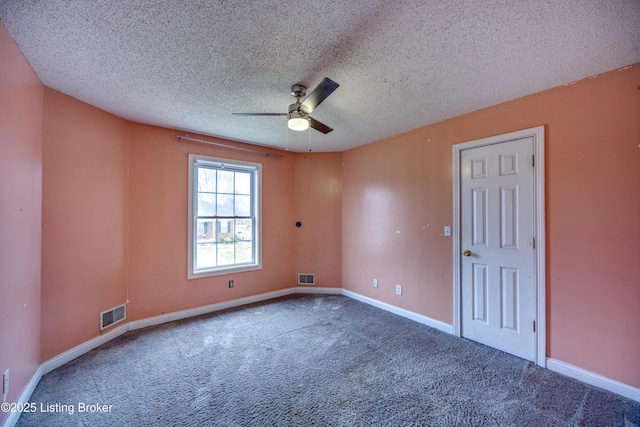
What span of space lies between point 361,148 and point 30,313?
3879mm

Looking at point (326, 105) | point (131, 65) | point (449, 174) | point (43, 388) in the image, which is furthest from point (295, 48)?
point (43, 388)

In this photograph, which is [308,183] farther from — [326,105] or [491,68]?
[491,68]

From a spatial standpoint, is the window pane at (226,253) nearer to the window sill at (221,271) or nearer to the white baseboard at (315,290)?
the window sill at (221,271)

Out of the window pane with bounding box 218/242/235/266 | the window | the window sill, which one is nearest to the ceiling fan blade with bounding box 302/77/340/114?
the window

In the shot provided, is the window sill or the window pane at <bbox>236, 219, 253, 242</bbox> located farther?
the window pane at <bbox>236, 219, 253, 242</bbox>

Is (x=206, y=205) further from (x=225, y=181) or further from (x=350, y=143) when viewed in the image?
(x=350, y=143)

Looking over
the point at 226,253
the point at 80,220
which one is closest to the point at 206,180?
the point at 226,253

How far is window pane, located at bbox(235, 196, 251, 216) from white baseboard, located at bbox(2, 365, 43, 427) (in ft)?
7.99

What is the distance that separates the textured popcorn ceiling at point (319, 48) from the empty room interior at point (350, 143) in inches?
0.6

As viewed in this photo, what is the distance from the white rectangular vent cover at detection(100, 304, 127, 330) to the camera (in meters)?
2.70

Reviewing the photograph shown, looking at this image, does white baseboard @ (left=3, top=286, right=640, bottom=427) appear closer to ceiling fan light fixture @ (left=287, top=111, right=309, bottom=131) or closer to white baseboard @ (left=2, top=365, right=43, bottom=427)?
white baseboard @ (left=2, top=365, right=43, bottom=427)

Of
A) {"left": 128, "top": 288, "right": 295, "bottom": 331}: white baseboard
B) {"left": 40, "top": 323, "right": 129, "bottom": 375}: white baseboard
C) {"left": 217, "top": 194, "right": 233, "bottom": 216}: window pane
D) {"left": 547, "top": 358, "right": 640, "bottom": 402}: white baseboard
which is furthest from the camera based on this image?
{"left": 217, "top": 194, "right": 233, "bottom": 216}: window pane

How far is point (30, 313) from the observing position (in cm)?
194

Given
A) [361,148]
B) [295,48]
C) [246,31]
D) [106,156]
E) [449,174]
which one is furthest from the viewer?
[361,148]
